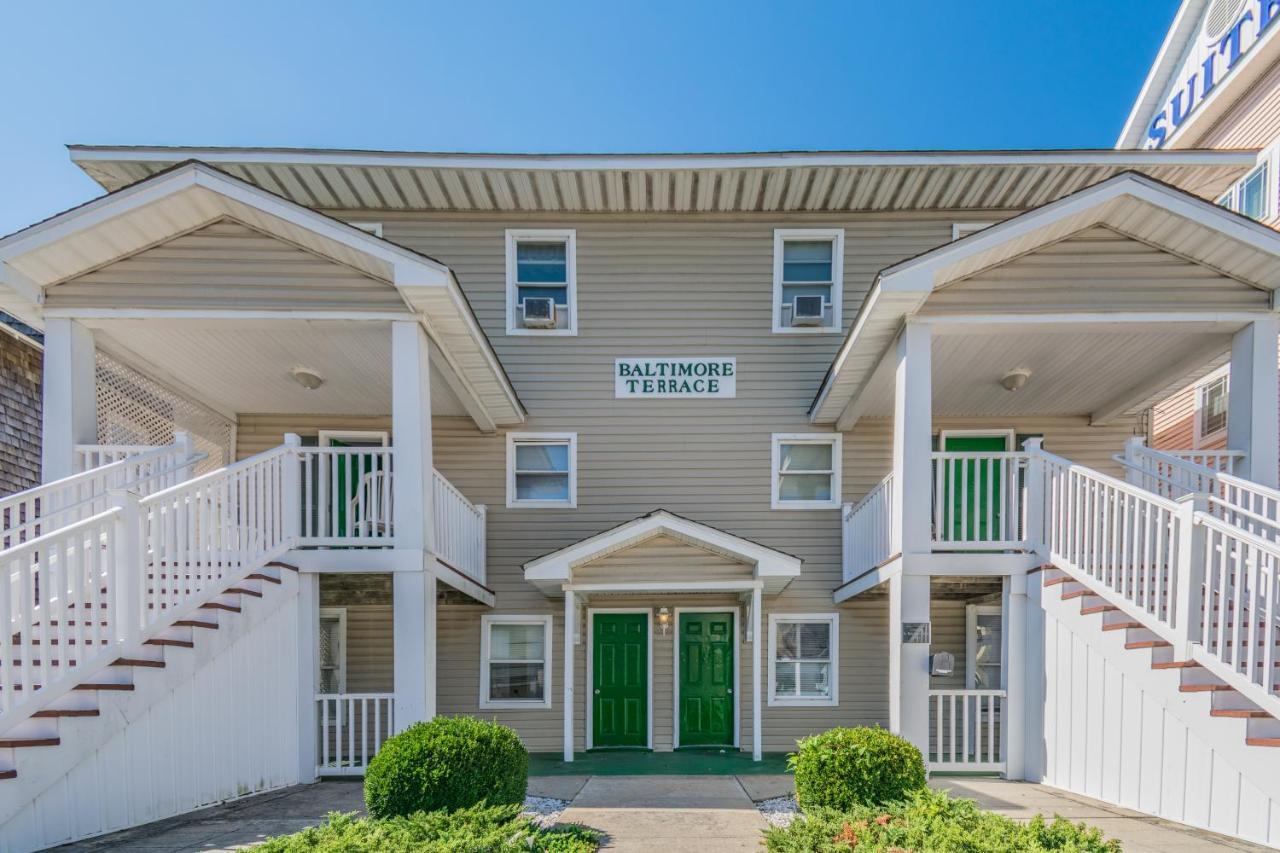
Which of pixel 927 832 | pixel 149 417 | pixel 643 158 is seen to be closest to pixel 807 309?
pixel 643 158

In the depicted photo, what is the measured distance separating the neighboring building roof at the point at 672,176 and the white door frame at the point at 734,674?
5.58 meters

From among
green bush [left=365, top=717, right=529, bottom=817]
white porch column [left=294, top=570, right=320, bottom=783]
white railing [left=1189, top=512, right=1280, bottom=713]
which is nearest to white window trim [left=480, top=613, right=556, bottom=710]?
white porch column [left=294, top=570, right=320, bottom=783]

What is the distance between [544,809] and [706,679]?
13.2 feet

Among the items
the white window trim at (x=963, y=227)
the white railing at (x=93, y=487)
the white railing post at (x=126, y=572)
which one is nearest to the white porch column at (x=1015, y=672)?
the white window trim at (x=963, y=227)

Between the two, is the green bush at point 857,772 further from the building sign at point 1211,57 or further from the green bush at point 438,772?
the building sign at point 1211,57

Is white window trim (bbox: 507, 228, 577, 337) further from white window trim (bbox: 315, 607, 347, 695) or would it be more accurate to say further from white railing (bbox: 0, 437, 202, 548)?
white window trim (bbox: 315, 607, 347, 695)

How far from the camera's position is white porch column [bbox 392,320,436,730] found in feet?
22.5

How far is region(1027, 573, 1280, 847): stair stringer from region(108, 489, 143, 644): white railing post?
763cm

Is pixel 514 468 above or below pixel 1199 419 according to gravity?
below

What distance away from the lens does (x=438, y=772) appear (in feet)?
17.4

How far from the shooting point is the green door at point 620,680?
9961mm

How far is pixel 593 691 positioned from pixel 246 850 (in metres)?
→ 5.94

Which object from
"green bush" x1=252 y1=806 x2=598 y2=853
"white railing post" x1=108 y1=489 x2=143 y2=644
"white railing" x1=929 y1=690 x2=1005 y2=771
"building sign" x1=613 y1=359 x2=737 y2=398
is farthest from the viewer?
"building sign" x1=613 y1=359 x2=737 y2=398

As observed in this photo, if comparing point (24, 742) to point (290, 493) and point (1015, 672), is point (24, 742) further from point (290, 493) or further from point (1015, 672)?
point (1015, 672)
